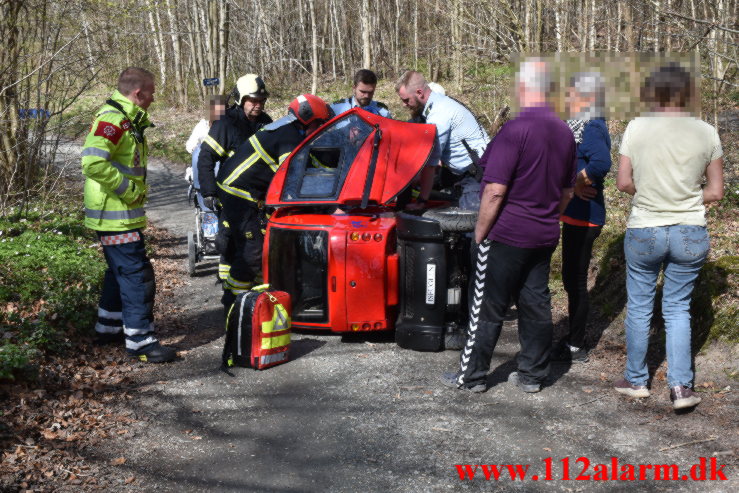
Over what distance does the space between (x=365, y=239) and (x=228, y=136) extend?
2309mm

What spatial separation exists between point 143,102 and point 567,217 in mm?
3515

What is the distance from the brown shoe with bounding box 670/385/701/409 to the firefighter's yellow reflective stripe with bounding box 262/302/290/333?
9.50 feet

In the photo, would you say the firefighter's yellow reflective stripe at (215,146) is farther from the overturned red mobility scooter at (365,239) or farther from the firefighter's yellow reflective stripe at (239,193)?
the overturned red mobility scooter at (365,239)

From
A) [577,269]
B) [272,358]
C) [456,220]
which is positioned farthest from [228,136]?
[577,269]

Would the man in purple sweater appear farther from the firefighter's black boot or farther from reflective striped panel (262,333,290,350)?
the firefighter's black boot

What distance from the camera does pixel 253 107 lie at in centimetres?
726

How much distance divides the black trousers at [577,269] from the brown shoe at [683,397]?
1.14 metres

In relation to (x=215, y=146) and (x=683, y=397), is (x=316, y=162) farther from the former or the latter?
(x=683, y=397)

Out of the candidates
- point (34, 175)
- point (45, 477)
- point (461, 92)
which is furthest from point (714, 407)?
point (461, 92)

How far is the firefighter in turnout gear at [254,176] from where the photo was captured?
21.7 ft

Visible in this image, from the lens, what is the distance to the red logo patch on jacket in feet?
17.7

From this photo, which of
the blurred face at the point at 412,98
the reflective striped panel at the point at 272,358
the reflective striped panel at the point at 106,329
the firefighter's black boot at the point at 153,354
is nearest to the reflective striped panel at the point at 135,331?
the firefighter's black boot at the point at 153,354

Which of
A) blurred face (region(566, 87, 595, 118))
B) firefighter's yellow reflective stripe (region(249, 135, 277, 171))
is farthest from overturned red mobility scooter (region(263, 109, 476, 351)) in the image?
blurred face (region(566, 87, 595, 118))

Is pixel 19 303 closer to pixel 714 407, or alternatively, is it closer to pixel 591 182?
pixel 591 182
